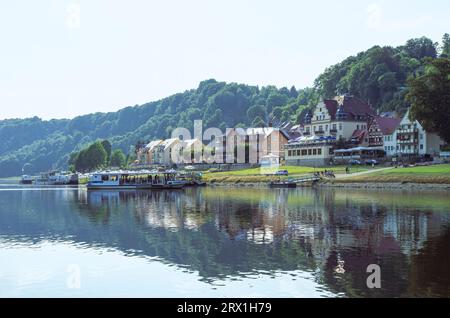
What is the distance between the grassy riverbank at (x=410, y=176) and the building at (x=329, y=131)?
30528 mm

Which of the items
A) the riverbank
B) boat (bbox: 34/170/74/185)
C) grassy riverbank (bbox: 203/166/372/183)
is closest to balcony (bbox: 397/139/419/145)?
grassy riverbank (bbox: 203/166/372/183)

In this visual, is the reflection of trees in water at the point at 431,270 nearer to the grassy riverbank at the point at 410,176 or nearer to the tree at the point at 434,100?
Result: the grassy riverbank at the point at 410,176

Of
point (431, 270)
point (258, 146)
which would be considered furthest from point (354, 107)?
point (431, 270)

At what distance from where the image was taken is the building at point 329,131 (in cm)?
13350

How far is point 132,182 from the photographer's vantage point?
13150 centimetres

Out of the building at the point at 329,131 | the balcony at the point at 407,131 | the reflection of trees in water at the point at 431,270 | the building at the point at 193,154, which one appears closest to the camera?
the reflection of trees in water at the point at 431,270

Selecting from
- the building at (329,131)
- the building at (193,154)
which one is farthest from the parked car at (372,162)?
the building at (193,154)

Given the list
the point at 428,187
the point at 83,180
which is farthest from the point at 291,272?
the point at 83,180

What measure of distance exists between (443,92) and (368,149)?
25069 millimetres

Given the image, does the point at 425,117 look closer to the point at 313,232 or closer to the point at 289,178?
the point at 289,178

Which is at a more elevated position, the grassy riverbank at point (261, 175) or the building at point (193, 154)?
the building at point (193, 154)

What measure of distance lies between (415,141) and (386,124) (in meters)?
13.4

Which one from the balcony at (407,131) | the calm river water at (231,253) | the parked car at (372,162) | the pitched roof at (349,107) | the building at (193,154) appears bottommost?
the calm river water at (231,253)

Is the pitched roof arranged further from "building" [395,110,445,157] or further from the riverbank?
the riverbank
